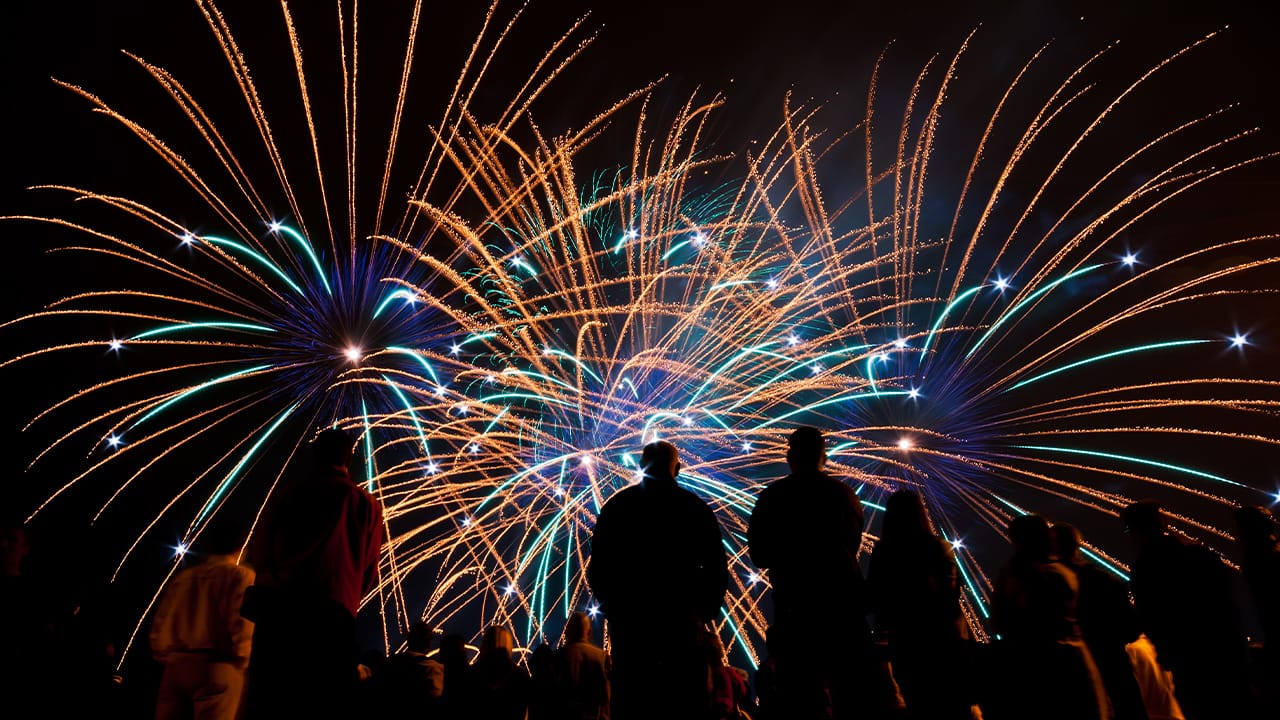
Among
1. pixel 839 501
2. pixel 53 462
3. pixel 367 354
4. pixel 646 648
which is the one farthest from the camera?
pixel 53 462

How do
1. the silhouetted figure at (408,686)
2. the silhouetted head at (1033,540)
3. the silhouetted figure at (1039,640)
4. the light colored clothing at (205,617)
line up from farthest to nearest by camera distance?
the silhouetted figure at (408,686) → the silhouetted head at (1033,540) → the light colored clothing at (205,617) → the silhouetted figure at (1039,640)

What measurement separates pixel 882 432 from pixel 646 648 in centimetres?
1375

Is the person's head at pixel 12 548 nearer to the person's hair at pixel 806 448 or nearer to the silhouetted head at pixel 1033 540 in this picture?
the person's hair at pixel 806 448

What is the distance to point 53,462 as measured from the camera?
19953 millimetres

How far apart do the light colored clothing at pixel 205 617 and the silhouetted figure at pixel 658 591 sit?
8.89ft

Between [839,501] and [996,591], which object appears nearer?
[839,501]

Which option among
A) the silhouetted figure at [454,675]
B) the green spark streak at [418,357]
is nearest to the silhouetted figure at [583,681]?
the silhouetted figure at [454,675]

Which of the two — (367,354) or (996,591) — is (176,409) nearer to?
(367,354)

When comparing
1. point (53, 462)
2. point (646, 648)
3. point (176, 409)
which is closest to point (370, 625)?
point (176, 409)

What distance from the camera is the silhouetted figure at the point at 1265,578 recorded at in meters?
6.75

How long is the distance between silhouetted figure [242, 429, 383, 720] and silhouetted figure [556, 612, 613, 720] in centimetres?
282

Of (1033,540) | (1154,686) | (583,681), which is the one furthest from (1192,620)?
(583,681)

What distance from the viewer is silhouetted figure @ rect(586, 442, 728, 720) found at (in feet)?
16.8

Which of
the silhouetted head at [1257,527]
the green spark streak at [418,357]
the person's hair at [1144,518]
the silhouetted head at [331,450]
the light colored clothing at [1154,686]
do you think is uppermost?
the green spark streak at [418,357]
